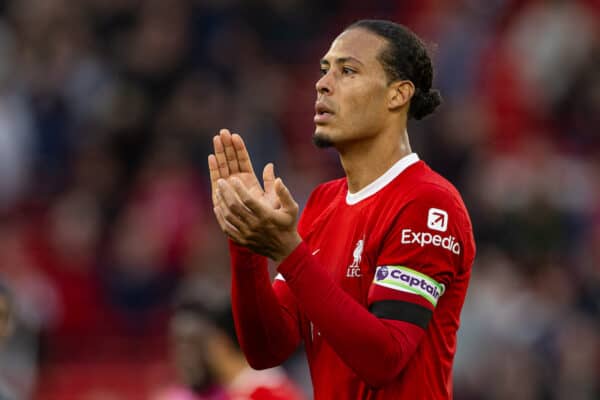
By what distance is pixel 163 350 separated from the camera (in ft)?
34.6

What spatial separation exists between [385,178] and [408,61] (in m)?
0.36

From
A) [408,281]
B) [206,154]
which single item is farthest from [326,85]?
[206,154]

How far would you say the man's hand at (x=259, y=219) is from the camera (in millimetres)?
3334

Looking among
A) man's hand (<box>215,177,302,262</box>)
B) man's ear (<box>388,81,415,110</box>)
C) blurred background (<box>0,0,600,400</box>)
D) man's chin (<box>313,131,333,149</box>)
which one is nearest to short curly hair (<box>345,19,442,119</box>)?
man's ear (<box>388,81,415,110</box>)

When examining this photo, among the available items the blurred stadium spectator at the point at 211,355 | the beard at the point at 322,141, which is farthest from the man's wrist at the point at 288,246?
the blurred stadium spectator at the point at 211,355

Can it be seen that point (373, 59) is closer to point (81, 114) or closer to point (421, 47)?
point (421, 47)

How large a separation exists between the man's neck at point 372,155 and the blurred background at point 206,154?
5029 millimetres

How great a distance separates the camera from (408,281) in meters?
3.49

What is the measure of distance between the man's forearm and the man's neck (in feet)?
1.35

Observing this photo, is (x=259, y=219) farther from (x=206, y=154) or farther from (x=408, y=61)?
(x=206, y=154)

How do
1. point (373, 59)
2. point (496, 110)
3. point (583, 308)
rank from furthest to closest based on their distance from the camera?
point (496, 110) → point (583, 308) → point (373, 59)

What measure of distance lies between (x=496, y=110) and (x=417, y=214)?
8.89 m

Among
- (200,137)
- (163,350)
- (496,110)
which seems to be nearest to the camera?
(163,350)

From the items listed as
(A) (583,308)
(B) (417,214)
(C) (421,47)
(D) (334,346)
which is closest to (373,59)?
(C) (421,47)
